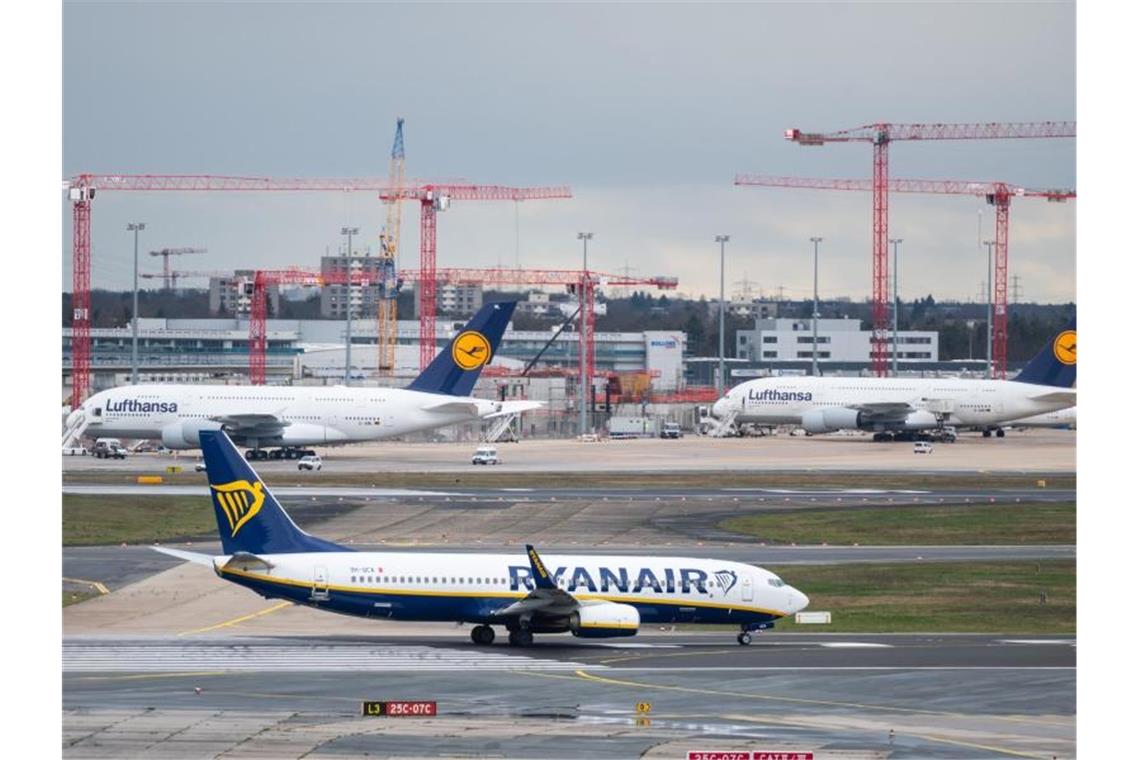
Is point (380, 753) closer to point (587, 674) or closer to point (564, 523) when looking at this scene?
point (587, 674)

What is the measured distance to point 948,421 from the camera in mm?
191250

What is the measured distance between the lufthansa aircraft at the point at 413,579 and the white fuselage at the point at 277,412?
88430 millimetres

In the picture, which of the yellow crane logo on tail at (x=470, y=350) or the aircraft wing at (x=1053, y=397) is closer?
the yellow crane logo on tail at (x=470, y=350)

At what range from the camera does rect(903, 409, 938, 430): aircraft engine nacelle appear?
624 feet

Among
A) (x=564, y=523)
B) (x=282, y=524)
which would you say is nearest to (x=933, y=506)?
(x=564, y=523)

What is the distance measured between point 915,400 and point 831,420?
943 centimetres

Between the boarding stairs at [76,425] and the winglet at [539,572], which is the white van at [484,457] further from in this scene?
A: the winglet at [539,572]

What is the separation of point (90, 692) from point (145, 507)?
182 ft

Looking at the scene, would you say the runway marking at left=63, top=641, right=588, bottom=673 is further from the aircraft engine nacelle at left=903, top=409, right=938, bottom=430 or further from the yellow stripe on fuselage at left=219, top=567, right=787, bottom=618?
the aircraft engine nacelle at left=903, top=409, right=938, bottom=430

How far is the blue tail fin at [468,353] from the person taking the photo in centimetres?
15600

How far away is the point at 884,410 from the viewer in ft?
624

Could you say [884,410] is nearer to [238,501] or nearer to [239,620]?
[239,620]

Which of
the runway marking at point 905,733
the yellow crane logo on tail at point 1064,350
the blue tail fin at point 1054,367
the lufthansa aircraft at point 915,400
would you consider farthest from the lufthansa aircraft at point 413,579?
the yellow crane logo on tail at point 1064,350

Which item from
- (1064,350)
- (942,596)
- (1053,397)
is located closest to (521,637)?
(942,596)
